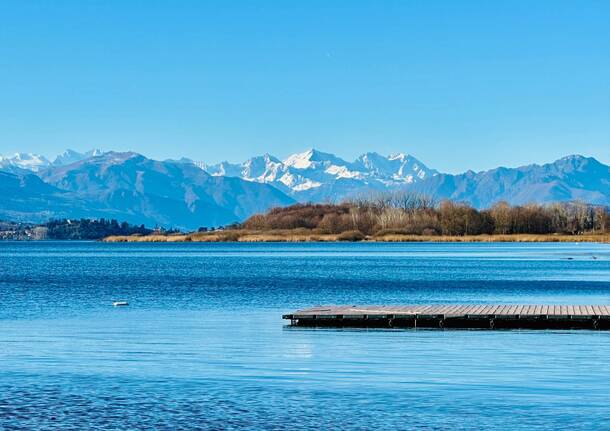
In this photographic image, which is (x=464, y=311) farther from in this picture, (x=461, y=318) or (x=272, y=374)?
(x=272, y=374)

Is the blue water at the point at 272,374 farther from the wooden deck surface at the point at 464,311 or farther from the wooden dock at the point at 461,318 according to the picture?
the wooden deck surface at the point at 464,311

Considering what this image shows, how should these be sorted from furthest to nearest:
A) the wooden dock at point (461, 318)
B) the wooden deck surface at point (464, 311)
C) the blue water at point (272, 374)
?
the wooden deck surface at point (464, 311) → the wooden dock at point (461, 318) → the blue water at point (272, 374)

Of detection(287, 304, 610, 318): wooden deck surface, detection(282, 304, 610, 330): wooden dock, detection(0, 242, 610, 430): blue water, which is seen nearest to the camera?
detection(0, 242, 610, 430): blue water

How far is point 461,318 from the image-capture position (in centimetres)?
4284

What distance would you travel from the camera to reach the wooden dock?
139 feet

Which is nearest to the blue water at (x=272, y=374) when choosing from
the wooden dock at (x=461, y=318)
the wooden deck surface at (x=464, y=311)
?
the wooden dock at (x=461, y=318)

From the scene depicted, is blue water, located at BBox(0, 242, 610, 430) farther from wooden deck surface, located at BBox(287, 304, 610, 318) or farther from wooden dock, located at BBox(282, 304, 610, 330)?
wooden deck surface, located at BBox(287, 304, 610, 318)

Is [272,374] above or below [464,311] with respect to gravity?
below

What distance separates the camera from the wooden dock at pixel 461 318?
42344 mm

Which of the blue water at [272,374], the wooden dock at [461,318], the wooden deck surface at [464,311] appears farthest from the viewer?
the wooden deck surface at [464,311]

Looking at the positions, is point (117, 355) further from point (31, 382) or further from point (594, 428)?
point (594, 428)

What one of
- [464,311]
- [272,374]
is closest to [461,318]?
[464,311]

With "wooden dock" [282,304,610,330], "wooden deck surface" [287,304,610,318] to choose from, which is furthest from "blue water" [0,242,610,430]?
"wooden deck surface" [287,304,610,318]

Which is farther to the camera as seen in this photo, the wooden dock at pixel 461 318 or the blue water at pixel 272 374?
the wooden dock at pixel 461 318
